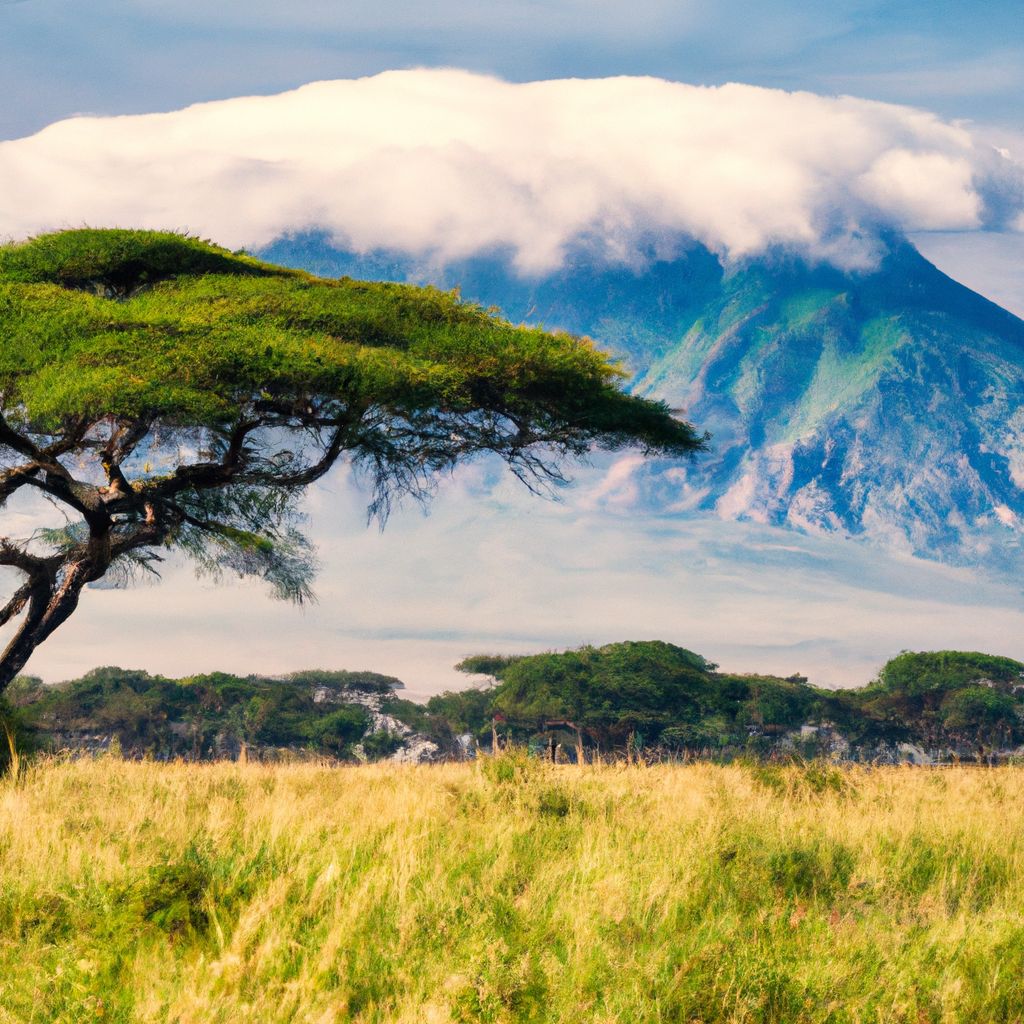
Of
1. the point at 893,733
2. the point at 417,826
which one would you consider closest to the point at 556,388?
the point at 417,826

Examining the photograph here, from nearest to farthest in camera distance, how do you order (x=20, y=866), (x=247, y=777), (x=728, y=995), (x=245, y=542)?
(x=728, y=995) → (x=20, y=866) → (x=247, y=777) → (x=245, y=542)

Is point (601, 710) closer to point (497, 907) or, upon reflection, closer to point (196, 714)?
point (196, 714)

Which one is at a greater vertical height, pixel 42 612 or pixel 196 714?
pixel 42 612

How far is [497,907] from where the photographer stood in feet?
23.9

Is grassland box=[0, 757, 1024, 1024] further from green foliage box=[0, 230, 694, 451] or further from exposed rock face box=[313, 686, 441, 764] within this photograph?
exposed rock face box=[313, 686, 441, 764]

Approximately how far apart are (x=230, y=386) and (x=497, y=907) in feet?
36.1

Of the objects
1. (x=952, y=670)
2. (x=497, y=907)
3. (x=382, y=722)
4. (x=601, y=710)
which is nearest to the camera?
(x=497, y=907)

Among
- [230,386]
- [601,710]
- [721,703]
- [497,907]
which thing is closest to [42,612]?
[230,386]

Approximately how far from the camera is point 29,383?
15.9 m

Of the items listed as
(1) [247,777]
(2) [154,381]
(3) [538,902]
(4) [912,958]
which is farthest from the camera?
(2) [154,381]

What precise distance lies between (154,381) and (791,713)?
44.5 meters

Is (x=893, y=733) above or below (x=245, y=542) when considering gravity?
below

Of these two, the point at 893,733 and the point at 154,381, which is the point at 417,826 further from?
the point at 893,733

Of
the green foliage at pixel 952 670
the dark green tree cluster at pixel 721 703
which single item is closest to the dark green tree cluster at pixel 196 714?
the dark green tree cluster at pixel 721 703
